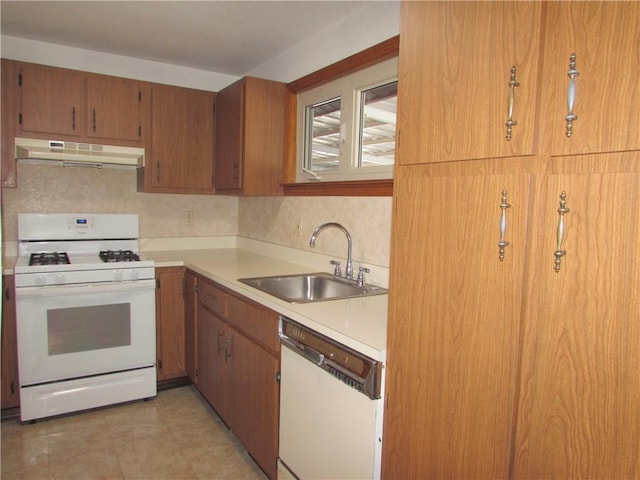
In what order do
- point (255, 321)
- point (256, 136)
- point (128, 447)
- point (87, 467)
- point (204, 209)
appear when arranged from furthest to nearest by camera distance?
point (204, 209) → point (256, 136) → point (128, 447) → point (87, 467) → point (255, 321)

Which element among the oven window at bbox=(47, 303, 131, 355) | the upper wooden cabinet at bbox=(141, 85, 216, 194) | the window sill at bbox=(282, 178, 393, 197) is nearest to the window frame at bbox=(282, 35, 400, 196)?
the window sill at bbox=(282, 178, 393, 197)

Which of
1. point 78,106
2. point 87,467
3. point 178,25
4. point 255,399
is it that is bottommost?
point 87,467

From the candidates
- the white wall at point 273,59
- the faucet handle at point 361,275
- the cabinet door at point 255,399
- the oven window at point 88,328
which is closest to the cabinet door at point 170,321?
the oven window at point 88,328

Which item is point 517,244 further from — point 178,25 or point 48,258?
point 48,258

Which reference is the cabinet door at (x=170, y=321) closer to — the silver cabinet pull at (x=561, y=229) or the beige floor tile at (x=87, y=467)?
the beige floor tile at (x=87, y=467)

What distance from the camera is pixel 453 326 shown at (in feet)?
3.64

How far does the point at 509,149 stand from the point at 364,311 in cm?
94

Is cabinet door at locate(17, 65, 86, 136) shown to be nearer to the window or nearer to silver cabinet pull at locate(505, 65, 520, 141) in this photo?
the window

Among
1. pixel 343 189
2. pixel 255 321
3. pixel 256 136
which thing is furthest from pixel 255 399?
pixel 256 136

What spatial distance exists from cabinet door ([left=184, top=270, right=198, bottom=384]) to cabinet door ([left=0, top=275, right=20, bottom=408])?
970mm

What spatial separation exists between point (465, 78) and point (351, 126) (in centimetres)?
142

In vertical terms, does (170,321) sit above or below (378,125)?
below

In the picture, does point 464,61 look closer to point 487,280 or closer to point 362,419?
point 487,280

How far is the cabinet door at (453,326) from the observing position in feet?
3.24
